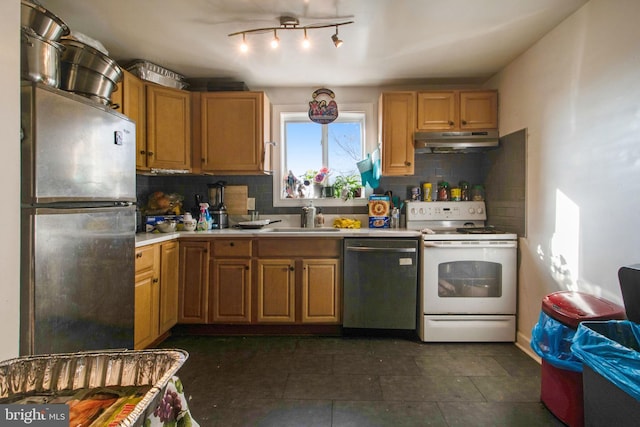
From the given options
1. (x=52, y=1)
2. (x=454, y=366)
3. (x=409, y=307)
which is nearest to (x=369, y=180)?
(x=409, y=307)

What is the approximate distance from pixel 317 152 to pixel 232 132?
0.94 metres

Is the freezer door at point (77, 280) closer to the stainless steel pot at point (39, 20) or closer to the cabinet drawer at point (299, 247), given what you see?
the stainless steel pot at point (39, 20)

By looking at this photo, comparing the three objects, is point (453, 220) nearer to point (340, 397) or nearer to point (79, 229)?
point (340, 397)

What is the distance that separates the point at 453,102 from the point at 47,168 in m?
3.06

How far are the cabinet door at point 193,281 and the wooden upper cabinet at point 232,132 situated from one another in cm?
80

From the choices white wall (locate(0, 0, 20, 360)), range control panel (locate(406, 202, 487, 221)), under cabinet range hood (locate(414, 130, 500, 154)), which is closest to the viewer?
white wall (locate(0, 0, 20, 360))

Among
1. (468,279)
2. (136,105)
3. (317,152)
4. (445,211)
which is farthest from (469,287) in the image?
(136,105)

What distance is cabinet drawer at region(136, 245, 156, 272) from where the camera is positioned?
6.93ft

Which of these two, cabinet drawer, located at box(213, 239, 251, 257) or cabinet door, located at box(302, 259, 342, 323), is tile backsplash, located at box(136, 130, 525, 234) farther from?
cabinet door, located at box(302, 259, 342, 323)

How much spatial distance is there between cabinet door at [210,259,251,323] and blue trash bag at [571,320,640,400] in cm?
223

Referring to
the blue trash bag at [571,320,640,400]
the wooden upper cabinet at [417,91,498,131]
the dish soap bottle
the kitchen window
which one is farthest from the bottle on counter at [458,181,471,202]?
the dish soap bottle

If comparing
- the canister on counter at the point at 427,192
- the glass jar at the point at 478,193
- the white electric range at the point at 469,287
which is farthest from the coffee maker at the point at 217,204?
the glass jar at the point at 478,193

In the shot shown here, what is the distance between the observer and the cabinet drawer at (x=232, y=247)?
2.66 metres

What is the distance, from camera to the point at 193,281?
2656 millimetres
